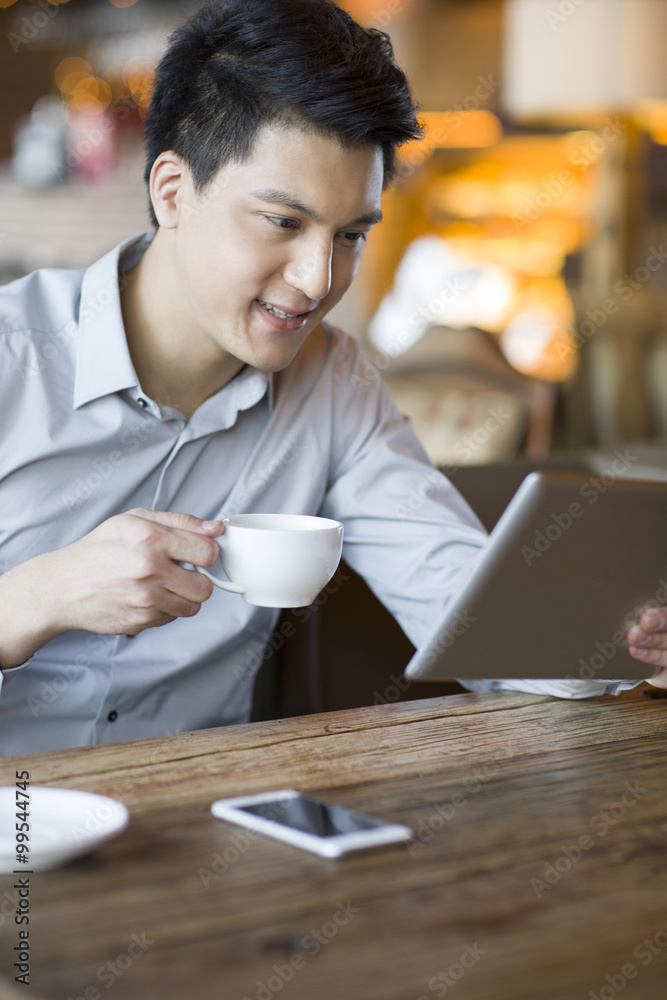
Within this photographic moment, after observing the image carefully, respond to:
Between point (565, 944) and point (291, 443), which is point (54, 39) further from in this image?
point (565, 944)

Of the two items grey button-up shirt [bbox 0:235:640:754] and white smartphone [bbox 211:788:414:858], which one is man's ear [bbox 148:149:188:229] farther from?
white smartphone [bbox 211:788:414:858]

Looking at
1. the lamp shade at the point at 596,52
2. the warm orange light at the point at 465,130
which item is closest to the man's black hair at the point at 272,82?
the lamp shade at the point at 596,52

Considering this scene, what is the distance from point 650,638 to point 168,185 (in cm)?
71

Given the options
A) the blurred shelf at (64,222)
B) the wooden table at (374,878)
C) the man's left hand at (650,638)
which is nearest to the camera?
the wooden table at (374,878)

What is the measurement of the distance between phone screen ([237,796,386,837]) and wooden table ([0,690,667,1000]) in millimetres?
25

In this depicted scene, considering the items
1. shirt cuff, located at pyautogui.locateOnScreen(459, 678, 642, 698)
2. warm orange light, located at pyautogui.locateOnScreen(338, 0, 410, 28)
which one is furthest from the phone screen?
warm orange light, located at pyautogui.locateOnScreen(338, 0, 410, 28)

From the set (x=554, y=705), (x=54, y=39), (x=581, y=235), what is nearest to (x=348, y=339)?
(x=554, y=705)

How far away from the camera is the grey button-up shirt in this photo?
1231 millimetres

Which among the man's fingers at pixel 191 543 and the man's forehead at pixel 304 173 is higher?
the man's forehead at pixel 304 173

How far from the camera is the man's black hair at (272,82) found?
1.13 m

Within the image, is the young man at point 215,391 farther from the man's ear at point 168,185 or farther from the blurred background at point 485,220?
the blurred background at point 485,220

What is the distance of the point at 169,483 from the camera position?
51.0 inches

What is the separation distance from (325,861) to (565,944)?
0.16 metres

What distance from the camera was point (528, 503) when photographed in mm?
828
